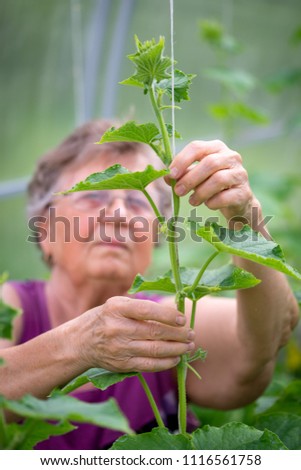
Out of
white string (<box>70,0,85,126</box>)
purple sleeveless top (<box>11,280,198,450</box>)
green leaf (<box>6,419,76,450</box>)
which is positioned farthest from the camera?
white string (<box>70,0,85,126</box>)

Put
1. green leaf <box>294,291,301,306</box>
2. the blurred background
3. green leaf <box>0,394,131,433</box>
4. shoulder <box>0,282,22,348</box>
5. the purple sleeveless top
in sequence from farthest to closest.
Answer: the blurred background → shoulder <box>0,282,22,348</box> → the purple sleeveless top → green leaf <box>294,291,301,306</box> → green leaf <box>0,394,131,433</box>

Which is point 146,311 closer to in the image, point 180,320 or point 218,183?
point 180,320

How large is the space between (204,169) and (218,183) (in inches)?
1.1

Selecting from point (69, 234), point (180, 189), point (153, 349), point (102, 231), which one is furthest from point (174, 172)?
point (69, 234)

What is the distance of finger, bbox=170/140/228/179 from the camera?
1.00 m

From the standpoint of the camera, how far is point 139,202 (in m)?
1.73

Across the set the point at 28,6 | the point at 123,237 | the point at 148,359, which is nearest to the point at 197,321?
the point at 123,237

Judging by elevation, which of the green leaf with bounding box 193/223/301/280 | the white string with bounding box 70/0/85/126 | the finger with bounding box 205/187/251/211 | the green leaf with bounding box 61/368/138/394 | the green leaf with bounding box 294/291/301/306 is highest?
the white string with bounding box 70/0/85/126

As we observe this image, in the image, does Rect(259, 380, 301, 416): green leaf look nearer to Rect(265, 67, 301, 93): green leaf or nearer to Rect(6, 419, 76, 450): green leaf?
Rect(6, 419, 76, 450): green leaf

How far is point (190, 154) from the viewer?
3.35ft

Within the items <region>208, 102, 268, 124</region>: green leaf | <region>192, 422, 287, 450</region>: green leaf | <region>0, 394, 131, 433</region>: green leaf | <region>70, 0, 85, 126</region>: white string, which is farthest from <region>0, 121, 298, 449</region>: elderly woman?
<region>70, 0, 85, 126</region>: white string

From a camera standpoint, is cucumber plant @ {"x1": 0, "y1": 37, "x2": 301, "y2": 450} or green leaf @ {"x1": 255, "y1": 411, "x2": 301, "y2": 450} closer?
cucumber plant @ {"x1": 0, "y1": 37, "x2": 301, "y2": 450}

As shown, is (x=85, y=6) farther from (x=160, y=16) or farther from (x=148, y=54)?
(x=148, y=54)

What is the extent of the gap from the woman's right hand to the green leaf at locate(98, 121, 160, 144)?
227 mm
